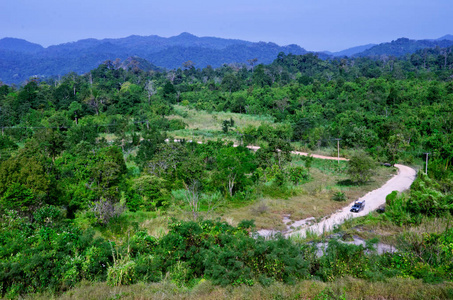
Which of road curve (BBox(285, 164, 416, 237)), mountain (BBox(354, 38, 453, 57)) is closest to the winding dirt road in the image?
road curve (BBox(285, 164, 416, 237))

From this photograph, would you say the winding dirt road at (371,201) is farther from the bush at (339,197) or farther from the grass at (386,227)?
the grass at (386,227)

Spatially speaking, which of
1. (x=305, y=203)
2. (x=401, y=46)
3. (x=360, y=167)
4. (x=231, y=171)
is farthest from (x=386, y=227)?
(x=401, y=46)

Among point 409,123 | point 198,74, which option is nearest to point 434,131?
point 409,123

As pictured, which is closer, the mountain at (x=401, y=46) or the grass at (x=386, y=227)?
the grass at (x=386, y=227)

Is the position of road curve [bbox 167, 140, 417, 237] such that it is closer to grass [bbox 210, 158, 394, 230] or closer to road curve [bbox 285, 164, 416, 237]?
road curve [bbox 285, 164, 416, 237]

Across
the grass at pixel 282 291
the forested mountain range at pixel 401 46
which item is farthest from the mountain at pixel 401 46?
the grass at pixel 282 291

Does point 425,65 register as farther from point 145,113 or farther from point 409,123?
point 145,113

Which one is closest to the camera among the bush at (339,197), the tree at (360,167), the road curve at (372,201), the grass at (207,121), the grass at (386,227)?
the grass at (386,227)
